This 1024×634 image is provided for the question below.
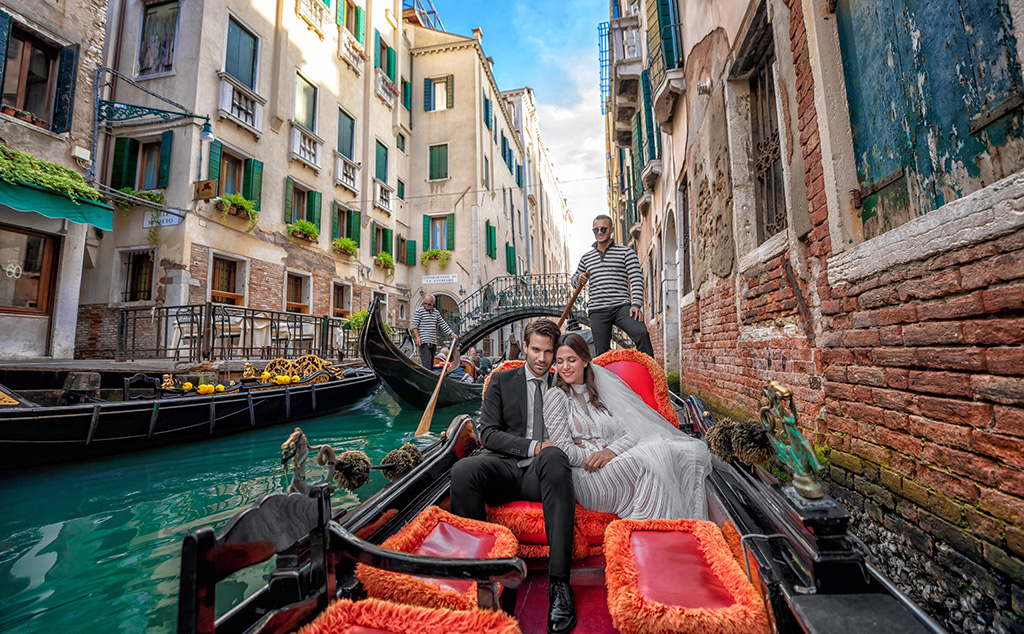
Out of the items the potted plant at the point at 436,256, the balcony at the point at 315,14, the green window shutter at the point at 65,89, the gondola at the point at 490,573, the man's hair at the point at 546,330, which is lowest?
the gondola at the point at 490,573

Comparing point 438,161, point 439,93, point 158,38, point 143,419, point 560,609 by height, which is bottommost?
point 560,609

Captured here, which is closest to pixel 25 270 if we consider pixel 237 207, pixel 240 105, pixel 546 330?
pixel 237 207

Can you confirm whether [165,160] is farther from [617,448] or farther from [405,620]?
[405,620]

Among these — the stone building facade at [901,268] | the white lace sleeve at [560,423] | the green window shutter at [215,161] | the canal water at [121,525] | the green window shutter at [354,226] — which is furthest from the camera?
the green window shutter at [354,226]

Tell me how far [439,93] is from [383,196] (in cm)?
483

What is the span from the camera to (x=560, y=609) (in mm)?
1131

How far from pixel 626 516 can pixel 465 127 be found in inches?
542

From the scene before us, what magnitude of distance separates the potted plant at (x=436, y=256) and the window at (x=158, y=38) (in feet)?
21.5

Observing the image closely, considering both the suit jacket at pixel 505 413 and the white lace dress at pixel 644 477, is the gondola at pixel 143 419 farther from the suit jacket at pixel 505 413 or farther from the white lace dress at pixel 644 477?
the white lace dress at pixel 644 477

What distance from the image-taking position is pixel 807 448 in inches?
38.2

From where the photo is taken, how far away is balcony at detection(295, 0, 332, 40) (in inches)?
348

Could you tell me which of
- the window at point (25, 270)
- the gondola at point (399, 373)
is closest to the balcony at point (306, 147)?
the window at point (25, 270)

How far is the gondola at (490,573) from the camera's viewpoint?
0.74 meters

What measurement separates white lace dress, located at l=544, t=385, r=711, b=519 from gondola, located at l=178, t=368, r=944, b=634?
0.26 meters
